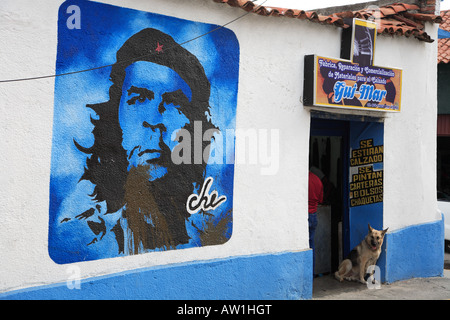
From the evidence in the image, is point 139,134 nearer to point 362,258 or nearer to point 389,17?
point 362,258

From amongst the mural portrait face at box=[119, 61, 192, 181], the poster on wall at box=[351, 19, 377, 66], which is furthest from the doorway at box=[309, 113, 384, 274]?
the mural portrait face at box=[119, 61, 192, 181]

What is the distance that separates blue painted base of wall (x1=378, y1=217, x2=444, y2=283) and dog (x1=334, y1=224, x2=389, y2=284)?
1.17 feet

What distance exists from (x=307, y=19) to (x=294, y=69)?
718 mm

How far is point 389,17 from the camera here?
913 centimetres

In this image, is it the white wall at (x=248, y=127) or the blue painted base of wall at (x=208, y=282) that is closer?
the white wall at (x=248, y=127)

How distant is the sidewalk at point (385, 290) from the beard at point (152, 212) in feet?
8.65

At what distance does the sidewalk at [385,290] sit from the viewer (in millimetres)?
7929

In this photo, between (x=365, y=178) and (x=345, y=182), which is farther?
(x=345, y=182)

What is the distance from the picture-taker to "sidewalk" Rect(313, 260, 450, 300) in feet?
26.0

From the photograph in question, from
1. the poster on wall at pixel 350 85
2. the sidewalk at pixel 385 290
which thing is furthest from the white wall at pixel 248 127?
the sidewalk at pixel 385 290

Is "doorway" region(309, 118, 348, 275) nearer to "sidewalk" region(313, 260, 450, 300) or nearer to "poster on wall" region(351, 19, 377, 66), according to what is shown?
"sidewalk" region(313, 260, 450, 300)

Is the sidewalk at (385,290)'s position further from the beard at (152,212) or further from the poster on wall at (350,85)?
the poster on wall at (350,85)

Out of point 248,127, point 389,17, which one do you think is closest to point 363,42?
point 389,17

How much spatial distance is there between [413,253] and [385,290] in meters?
1.17
